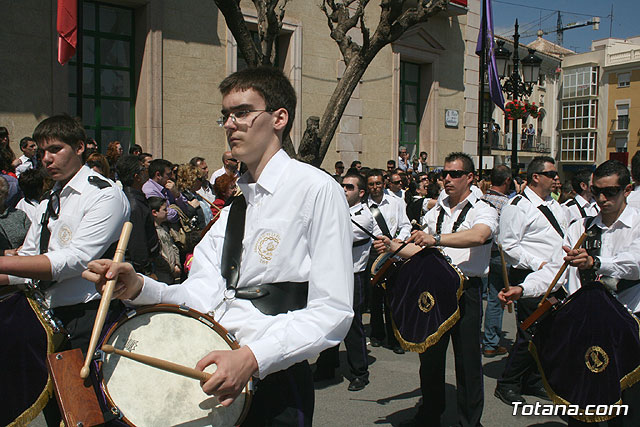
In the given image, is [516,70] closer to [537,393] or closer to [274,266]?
[537,393]

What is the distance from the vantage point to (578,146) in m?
57.2

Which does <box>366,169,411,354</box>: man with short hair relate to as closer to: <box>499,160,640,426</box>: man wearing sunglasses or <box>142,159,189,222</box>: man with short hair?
<box>142,159,189,222</box>: man with short hair

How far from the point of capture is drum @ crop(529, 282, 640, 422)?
3477 millimetres

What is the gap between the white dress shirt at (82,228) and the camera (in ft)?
10.7

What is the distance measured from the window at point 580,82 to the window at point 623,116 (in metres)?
2.95

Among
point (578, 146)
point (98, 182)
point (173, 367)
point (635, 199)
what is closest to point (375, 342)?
point (635, 199)

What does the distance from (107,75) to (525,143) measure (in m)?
39.0

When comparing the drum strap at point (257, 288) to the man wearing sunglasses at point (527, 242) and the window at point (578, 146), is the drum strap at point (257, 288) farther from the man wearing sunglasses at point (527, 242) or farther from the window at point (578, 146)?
the window at point (578, 146)

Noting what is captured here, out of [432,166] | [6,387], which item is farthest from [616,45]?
[6,387]

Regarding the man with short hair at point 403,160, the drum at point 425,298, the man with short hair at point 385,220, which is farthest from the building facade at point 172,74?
the drum at point 425,298

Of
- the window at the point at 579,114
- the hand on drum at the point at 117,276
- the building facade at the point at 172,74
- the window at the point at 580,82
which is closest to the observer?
the hand on drum at the point at 117,276

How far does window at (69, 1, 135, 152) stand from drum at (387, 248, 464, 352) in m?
8.82

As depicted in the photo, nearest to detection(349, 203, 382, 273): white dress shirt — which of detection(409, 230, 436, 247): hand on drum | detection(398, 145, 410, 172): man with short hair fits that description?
detection(409, 230, 436, 247): hand on drum

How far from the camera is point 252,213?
230 centimetres
